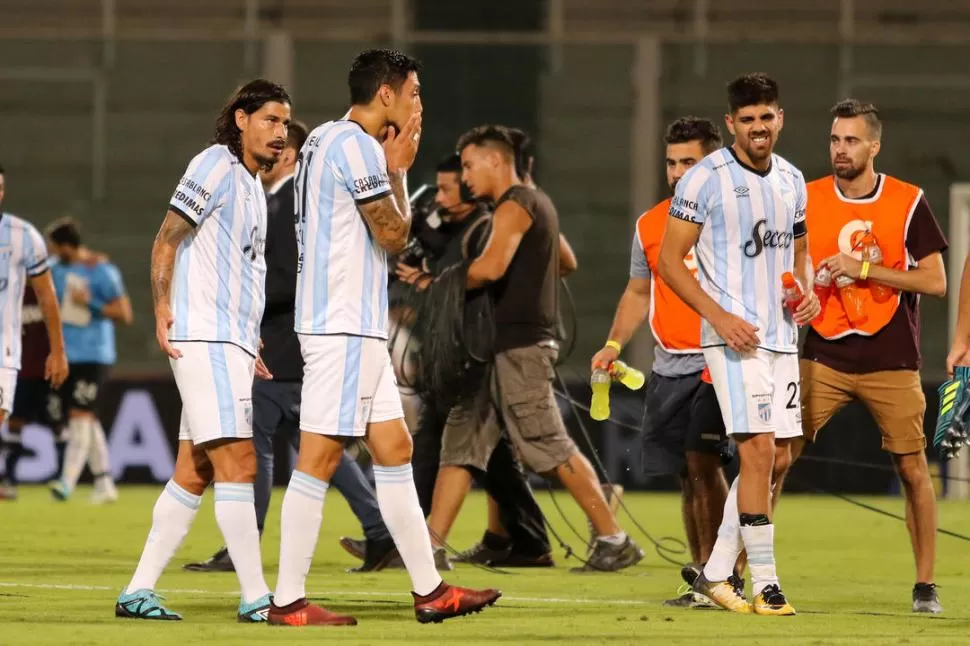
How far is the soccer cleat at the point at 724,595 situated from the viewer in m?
6.87

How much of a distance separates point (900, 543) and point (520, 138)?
3.54 metres

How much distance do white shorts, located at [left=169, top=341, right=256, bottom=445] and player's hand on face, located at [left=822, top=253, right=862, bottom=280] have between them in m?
2.44

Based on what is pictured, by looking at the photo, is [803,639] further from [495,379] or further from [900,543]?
[900,543]

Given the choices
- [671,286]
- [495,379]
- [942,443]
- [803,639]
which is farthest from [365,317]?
[495,379]


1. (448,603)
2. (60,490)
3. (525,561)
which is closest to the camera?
(448,603)

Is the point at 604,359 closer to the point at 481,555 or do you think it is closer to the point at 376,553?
the point at 376,553

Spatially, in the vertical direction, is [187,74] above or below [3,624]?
above

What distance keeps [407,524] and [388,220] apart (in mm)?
1049

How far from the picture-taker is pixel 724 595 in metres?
6.93

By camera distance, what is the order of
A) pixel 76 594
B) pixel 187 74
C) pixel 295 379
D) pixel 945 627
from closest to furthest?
pixel 945 627 → pixel 76 594 → pixel 295 379 → pixel 187 74

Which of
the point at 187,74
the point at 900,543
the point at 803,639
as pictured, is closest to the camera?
the point at 803,639

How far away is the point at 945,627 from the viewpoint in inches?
258

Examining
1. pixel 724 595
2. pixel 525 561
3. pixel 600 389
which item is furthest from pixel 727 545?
pixel 525 561

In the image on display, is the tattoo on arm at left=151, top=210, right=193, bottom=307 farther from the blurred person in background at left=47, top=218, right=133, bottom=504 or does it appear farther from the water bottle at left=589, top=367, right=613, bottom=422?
the blurred person in background at left=47, top=218, right=133, bottom=504
